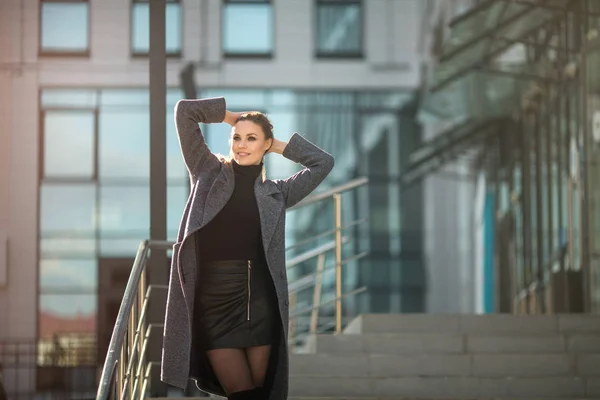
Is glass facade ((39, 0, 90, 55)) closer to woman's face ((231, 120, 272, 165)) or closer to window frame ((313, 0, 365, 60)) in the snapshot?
window frame ((313, 0, 365, 60))

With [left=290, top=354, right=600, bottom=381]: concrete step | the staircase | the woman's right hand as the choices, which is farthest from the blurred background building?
the woman's right hand

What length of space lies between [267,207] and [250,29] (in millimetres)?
15619

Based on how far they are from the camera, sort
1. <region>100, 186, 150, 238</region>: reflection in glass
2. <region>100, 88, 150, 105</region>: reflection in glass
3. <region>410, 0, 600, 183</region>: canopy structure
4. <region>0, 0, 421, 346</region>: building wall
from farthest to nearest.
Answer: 1. <region>100, 88, 150, 105</region>: reflection in glass
2. <region>100, 186, 150, 238</region>: reflection in glass
3. <region>0, 0, 421, 346</region>: building wall
4. <region>410, 0, 600, 183</region>: canopy structure

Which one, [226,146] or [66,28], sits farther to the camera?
[226,146]

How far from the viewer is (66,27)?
19531 mm

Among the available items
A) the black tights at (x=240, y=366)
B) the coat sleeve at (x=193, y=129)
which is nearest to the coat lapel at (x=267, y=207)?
the coat sleeve at (x=193, y=129)

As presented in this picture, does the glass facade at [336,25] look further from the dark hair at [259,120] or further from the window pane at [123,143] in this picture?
the dark hair at [259,120]

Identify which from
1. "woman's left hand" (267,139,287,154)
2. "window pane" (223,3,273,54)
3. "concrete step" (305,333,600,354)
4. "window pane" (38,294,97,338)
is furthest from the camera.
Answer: "window pane" (223,3,273,54)

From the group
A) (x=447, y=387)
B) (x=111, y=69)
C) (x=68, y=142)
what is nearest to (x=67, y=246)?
(x=68, y=142)

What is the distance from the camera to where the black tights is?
15.8ft

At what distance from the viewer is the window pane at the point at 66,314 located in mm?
18875

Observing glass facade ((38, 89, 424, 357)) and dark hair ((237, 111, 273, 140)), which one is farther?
glass facade ((38, 89, 424, 357))

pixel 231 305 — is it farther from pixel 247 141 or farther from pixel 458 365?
pixel 458 365

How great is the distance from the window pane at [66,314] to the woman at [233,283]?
46.3ft
